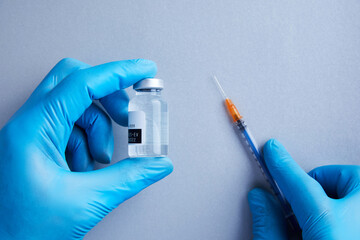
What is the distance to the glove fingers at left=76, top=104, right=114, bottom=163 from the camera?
1290mm

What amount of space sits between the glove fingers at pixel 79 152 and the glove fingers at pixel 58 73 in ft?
0.82

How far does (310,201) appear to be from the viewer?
4.01ft

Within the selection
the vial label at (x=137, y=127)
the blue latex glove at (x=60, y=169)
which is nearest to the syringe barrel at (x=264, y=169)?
the blue latex glove at (x=60, y=169)

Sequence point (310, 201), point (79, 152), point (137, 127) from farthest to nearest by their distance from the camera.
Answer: point (79, 152) → point (310, 201) → point (137, 127)

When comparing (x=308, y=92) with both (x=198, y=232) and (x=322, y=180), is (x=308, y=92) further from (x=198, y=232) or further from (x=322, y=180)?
(x=198, y=232)

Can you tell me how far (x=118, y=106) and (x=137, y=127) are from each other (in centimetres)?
31

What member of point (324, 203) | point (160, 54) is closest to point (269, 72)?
point (160, 54)

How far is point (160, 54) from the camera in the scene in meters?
1.42

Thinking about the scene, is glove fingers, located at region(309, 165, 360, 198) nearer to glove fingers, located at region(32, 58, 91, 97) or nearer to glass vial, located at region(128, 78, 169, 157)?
glass vial, located at region(128, 78, 169, 157)

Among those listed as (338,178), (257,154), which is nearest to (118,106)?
(257,154)

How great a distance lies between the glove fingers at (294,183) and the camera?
4.02 ft

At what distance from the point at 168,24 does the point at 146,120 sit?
63 cm

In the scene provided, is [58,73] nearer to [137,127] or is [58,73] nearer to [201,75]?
[137,127]

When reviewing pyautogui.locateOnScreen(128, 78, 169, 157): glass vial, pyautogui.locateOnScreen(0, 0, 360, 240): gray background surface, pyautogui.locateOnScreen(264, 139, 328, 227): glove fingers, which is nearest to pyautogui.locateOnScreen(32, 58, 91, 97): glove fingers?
pyautogui.locateOnScreen(0, 0, 360, 240): gray background surface
